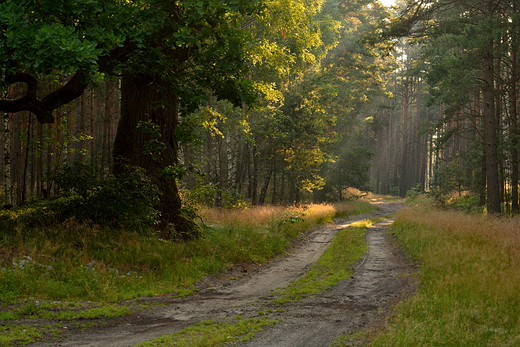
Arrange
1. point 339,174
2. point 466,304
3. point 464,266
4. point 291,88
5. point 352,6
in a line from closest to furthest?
point 466,304 → point 464,266 → point 291,88 → point 339,174 → point 352,6

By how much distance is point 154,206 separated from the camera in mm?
10258

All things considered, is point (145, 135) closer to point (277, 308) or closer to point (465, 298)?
point (277, 308)

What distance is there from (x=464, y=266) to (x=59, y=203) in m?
10.0

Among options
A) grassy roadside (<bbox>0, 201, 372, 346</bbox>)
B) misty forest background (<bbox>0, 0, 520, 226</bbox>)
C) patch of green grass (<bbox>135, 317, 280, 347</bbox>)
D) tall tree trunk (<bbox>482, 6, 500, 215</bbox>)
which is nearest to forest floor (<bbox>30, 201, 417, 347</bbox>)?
patch of green grass (<bbox>135, 317, 280, 347</bbox>)

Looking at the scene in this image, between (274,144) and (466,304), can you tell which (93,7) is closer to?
(466,304)

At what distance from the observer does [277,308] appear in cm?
678

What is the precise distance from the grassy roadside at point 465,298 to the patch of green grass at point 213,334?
6.00ft

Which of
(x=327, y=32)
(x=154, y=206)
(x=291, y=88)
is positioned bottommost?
(x=154, y=206)

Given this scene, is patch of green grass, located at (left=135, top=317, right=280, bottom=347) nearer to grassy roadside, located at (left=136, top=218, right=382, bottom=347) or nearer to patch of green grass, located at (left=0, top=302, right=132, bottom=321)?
grassy roadside, located at (left=136, top=218, right=382, bottom=347)

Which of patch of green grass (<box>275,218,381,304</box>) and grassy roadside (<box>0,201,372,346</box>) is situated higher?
grassy roadside (<box>0,201,372,346</box>)

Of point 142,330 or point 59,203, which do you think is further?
point 59,203

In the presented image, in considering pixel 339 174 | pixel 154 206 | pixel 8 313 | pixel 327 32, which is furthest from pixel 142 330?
pixel 339 174

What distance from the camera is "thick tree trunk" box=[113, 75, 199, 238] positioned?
10.3 meters

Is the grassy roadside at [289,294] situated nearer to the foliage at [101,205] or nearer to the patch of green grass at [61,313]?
the patch of green grass at [61,313]
